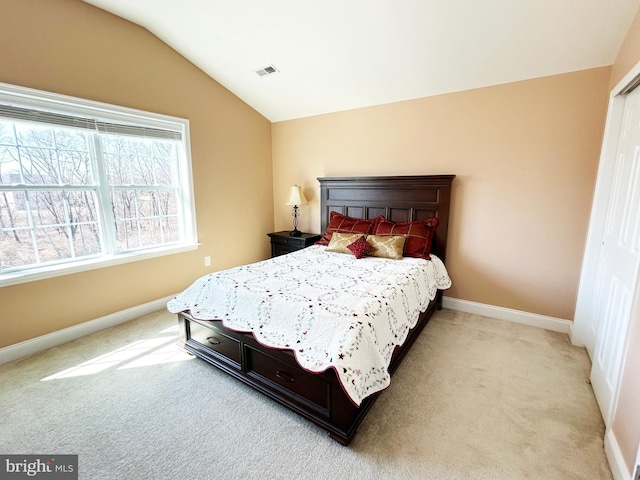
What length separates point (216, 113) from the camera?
358cm

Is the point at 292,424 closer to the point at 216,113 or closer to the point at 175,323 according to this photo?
the point at 175,323

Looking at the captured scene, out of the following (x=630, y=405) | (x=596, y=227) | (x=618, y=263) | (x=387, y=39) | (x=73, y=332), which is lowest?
(x=73, y=332)

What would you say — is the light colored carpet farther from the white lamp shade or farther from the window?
the white lamp shade

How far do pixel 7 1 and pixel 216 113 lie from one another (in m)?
1.79

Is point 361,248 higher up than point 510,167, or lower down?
lower down

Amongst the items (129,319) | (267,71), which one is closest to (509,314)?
(267,71)

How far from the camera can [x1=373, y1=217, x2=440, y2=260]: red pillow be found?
116 inches

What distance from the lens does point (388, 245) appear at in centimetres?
293

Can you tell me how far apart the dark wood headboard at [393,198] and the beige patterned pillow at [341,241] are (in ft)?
1.64

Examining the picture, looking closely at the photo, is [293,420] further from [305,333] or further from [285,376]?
[305,333]

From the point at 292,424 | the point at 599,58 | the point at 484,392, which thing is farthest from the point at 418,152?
the point at 292,424

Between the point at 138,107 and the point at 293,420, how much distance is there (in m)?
3.13

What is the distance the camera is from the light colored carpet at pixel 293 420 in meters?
1.45

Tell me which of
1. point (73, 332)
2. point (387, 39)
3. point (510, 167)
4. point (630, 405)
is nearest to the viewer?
point (630, 405)
